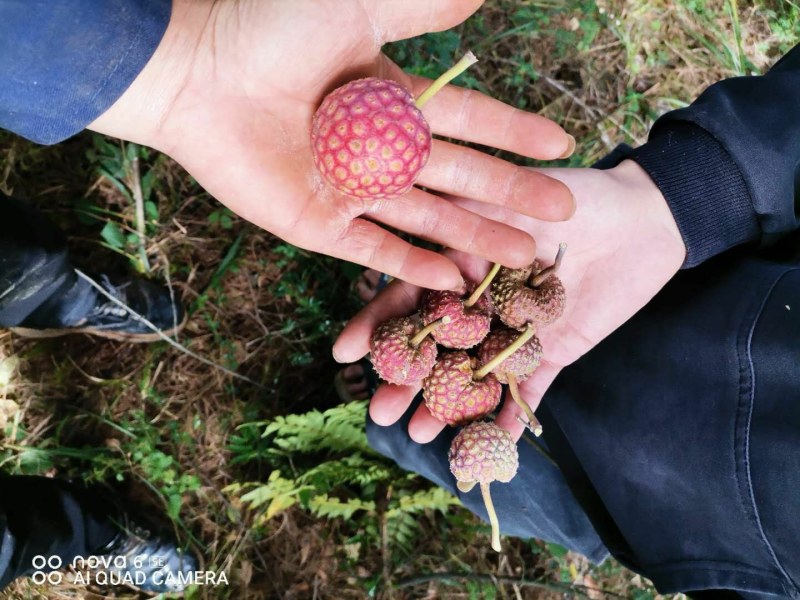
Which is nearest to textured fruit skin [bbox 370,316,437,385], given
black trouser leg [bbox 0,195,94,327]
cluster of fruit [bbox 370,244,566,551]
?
cluster of fruit [bbox 370,244,566,551]

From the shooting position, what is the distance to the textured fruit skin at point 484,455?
2.18 m

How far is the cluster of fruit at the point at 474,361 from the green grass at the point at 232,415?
94 cm

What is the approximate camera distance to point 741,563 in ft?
6.75

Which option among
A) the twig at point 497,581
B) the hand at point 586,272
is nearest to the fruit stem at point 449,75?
the hand at point 586,272

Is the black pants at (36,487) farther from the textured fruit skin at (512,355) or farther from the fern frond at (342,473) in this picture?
the textured fruit skin at (512,355)

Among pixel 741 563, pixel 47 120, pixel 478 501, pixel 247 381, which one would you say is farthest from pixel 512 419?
pixel 47 120

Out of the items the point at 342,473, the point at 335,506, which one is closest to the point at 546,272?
the point at 342,473

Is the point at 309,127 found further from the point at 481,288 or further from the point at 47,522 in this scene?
the point at 47,522

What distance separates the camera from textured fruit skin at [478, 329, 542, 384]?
231 cm

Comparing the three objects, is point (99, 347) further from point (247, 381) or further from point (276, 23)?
point (276, 23)

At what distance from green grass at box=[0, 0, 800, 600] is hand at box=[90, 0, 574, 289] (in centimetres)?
103

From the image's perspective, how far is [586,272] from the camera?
100 inches

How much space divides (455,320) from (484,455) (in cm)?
50

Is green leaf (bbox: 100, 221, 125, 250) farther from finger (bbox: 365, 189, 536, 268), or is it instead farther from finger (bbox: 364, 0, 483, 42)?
finger (bbox: 364, 0, 483, 42)
